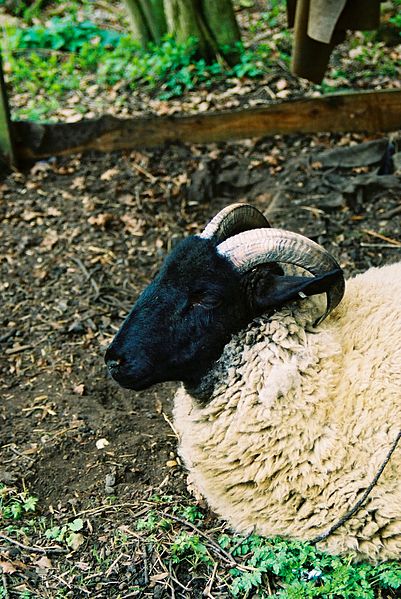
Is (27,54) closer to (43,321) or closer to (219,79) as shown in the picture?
(219,79)

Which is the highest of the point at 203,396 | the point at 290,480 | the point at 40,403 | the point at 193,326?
the point at 193,326

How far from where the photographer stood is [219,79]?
747cm

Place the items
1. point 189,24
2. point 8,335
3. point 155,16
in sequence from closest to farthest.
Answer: point 8,335, point 189,24, point 155,16

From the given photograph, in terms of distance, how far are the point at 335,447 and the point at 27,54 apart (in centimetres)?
783

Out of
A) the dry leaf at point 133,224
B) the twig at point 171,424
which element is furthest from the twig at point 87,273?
the twig at point 171,424

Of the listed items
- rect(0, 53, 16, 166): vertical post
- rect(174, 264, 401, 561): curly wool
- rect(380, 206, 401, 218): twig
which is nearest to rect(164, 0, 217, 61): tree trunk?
rect(0, 53, 16, 166): vertical post

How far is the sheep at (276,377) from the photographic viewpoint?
3.20 metres

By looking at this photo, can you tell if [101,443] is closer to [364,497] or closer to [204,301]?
[204,301]

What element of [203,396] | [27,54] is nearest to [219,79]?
[27,54]

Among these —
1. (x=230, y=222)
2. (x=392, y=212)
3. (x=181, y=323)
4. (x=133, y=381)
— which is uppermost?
(x=230, y=222)

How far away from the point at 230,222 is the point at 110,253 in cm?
256

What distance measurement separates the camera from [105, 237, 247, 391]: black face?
11.0 ft

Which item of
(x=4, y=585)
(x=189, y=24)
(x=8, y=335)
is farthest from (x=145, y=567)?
(x=189, y=24)

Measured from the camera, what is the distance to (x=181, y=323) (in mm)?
3393
